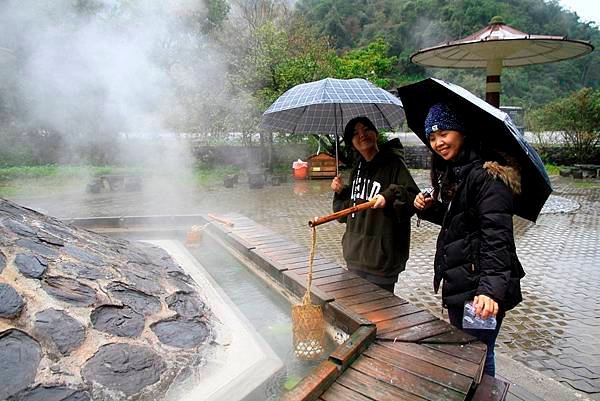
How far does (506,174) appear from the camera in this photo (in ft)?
6.03

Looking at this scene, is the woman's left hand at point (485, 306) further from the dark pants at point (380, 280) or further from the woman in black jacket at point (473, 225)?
the dark pants at point (380, 280)

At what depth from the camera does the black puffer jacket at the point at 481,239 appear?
1.79m

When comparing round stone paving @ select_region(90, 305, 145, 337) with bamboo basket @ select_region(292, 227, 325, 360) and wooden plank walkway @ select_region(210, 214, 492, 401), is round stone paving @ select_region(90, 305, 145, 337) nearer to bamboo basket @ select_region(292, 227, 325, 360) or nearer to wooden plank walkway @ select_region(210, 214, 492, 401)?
bamboo basket @ select_region(292, 227, 325, 360)

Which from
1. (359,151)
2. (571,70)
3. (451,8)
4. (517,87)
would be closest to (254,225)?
(359,151)

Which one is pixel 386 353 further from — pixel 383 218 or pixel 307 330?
pixel 383 218

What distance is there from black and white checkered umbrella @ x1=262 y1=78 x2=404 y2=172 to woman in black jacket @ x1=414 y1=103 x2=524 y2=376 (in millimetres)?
1146

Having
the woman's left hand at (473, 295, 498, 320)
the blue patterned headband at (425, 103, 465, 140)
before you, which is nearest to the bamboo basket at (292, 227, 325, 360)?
the woman's left hand at (473, 295, 498, 320)

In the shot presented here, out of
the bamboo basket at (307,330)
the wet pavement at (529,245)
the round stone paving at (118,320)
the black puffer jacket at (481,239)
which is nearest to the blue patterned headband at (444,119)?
the black puffer jacket at (481,239)

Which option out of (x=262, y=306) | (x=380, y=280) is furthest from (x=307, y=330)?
(x=262, y=306)

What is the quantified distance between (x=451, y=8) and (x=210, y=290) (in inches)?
1853

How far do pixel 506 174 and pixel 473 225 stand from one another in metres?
0.27

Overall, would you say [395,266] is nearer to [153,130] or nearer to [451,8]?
[153,130]

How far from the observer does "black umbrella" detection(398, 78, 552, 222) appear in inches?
74.0

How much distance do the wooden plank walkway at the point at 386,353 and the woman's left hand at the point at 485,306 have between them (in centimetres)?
40
